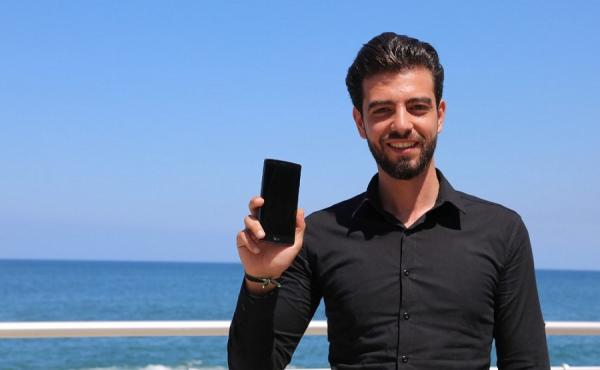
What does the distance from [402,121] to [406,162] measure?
0.09 m

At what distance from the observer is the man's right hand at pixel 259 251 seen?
1582mm

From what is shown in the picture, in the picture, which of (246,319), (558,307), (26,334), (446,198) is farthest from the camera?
(558,307)

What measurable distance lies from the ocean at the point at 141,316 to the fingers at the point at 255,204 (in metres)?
2.50

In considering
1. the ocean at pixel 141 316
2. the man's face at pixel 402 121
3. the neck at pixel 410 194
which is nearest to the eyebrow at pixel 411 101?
the man's face at pixel 402 121

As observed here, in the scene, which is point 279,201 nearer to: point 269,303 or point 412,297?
point 269,303

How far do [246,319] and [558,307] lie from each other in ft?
176

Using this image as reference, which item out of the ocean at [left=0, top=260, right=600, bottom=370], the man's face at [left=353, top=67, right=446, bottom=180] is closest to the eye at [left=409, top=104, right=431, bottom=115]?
the man's face at [left=353, top=67, right=446, bottom=180]

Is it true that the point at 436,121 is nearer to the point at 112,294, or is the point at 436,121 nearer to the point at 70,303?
the point at 70,303

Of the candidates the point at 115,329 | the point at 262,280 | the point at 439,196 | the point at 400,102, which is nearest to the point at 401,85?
the point at 400,102

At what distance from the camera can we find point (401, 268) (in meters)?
1.71

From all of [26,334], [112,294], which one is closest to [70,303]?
[112,294]

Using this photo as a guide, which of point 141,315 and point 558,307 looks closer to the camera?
point 141,315

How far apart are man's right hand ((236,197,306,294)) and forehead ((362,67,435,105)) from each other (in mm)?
305

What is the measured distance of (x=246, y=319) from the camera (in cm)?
165
